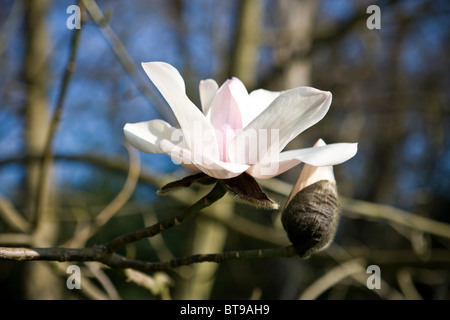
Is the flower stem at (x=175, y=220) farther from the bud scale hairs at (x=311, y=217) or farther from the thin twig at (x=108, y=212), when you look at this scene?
the thin twig at (x=108, y=212)

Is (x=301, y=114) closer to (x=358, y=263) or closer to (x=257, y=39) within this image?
(x=358, y=263)

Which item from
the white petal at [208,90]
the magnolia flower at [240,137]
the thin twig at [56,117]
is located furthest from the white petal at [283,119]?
the thin twig at [56,117]

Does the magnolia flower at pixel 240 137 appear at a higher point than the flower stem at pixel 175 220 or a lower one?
higher

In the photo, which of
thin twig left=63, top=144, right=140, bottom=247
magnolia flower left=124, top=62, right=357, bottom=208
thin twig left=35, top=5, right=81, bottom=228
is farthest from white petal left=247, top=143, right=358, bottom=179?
thin twig left=63, top=144, right=140, bottom=247

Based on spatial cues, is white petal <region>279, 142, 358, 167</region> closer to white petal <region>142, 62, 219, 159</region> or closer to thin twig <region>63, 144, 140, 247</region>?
white petal <region>142, 62, 219, 159</region>

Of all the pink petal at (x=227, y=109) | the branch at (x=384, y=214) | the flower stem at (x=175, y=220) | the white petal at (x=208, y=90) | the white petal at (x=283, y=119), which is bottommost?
the flower stem at (x=175, y=220)

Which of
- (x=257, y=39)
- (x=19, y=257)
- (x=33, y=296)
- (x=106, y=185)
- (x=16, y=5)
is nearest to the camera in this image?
(x=19, y=257)

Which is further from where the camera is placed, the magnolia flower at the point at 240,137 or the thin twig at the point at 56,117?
the thin twig at the point at 56,117
